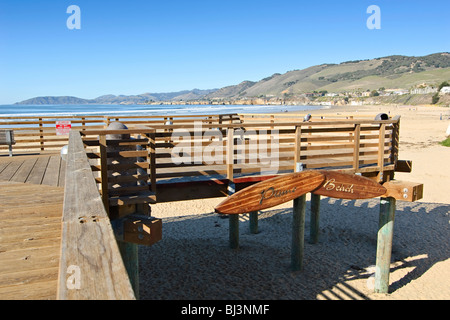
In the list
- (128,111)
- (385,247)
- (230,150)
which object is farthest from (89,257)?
(128,111)

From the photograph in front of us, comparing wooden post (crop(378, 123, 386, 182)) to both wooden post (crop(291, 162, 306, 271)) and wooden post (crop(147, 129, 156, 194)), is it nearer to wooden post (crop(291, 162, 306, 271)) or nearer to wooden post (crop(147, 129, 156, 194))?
wooden post (crop(291, 162, 306, 271))

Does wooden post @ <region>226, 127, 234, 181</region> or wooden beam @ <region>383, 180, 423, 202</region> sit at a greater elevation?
wooden post @ <region>226, 127, 234, 181</region>

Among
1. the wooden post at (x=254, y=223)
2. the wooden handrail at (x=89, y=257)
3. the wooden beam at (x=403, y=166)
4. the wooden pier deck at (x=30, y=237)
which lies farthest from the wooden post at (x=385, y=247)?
the wooden handrail at (x=89, y=257)

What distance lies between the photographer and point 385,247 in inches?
297

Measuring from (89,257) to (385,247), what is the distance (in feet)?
23.8

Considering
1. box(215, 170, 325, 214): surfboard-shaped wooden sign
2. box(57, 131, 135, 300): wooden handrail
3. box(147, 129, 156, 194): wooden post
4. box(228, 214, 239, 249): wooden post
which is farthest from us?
box(228, 214, 239, 249): wooden post

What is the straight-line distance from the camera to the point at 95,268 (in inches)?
55.6

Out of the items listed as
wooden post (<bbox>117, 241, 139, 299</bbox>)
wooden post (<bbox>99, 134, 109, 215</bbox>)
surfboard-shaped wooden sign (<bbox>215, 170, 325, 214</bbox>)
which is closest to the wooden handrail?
surfboard-shaped wooden sign (<bbox>215, 170, 325, 214</bbox>)

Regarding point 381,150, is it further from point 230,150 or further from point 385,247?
point 230,150

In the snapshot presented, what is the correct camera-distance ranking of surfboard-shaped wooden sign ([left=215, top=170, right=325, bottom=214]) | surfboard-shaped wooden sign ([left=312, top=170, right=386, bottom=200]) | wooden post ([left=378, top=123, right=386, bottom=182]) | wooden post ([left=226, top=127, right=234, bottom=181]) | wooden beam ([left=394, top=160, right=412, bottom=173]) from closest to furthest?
surfboard-shaped wooden sign ([left=215, top=170, right=325, bottom=214]), surfboard-shaped wooden sign ([left=312, top=170, right=386, bottom=200]), wooden post ([left=226, top=127, right=234, bottom=181]), wooden post ([left=378, top=123, right=386, bottom=182]), wooden beam ([left=394, top=160, right=412, bottom=173])

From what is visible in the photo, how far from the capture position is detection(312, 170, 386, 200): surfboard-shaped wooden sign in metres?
5.78

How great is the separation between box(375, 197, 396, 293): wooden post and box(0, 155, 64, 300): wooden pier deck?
6015mm
